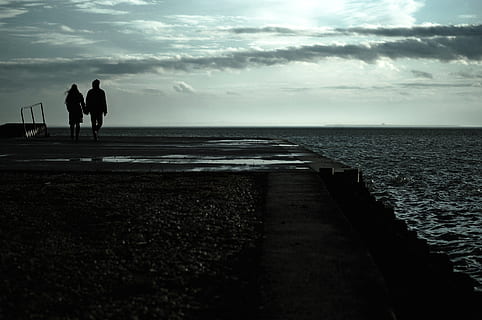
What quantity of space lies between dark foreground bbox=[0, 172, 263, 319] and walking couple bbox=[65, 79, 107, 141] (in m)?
13.8

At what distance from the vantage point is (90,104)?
2270cm

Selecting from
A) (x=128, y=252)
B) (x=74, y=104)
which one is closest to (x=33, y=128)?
(x=74, y=104)

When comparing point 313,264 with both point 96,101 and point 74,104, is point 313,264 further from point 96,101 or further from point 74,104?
point 74,104

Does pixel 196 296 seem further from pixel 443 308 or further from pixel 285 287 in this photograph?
pixel 443 308

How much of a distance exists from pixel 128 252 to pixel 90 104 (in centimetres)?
1837

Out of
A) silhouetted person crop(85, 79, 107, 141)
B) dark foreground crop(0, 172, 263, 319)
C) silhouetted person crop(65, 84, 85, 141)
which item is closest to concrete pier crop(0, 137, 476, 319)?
dark foreground crop(0, 172, 263, 319)

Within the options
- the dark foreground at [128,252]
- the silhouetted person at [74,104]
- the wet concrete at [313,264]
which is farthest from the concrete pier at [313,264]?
the silhouetted person at [74,104]

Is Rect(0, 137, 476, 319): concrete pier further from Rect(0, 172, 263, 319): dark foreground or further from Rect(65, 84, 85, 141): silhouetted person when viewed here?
Rect(65, 84, 85, 141): silhouetted person

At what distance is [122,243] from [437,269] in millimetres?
2587

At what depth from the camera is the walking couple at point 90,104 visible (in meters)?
22.6

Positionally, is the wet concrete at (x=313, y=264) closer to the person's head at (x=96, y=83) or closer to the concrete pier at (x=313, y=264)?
the concrete pier at (x=313, y=264)

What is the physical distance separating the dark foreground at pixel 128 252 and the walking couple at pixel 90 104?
13.8m

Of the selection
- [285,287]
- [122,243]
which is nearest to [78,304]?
[285,287]

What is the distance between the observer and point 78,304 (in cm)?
374
